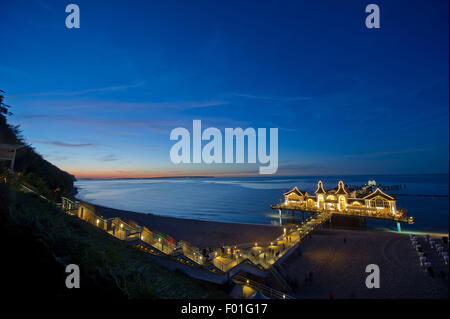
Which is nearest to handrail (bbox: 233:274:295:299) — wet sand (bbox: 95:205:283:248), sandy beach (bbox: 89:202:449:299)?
sandy beach (bbox: 89:202:449:299)

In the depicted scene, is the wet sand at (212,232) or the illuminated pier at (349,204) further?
the illuminated pier at (349,204)

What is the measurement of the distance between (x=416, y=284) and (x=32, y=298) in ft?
64.3

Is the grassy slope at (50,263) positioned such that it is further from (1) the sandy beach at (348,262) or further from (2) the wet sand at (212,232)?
(2) the wet sand at (212,232)

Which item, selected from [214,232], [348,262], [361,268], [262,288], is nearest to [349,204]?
[348,262]

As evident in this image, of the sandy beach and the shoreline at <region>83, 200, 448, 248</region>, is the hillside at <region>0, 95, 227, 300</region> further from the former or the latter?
the shoreline at <region>83, 200, 448, 248</region>

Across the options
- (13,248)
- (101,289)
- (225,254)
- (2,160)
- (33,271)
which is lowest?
(225,254)

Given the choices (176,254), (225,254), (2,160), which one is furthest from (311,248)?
(2,160)

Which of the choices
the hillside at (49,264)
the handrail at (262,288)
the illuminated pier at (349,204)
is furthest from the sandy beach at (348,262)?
the hillside at (49,264)

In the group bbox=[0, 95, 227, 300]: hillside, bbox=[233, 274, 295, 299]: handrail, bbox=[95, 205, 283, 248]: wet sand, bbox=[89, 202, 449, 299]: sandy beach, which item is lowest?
bbox=[95, 205, 283, 248]: wet sand

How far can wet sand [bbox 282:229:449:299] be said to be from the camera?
1273cm

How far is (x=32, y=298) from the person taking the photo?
4.61 metres

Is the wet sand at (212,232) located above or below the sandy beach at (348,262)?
below

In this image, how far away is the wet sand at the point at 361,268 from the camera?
1273cm
